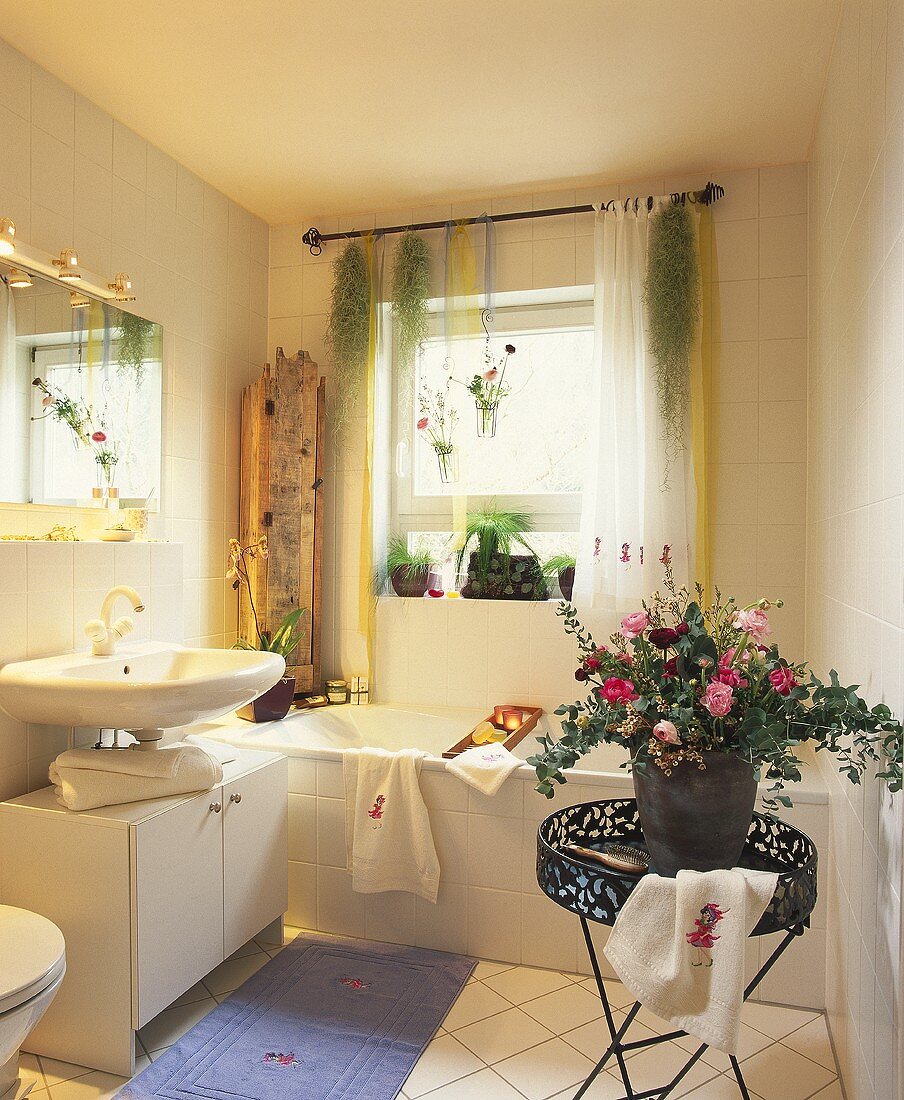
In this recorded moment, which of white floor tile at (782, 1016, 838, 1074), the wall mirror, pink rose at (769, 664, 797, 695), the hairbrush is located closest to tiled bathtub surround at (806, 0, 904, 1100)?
white floor tile at (782, 1016, 838, 1074)

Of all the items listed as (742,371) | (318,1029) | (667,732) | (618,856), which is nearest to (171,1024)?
(318,1029)

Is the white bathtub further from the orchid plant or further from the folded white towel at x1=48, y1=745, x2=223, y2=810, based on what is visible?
the orchid plant

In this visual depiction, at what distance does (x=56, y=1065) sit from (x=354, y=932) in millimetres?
874

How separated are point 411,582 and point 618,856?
1.93 metres

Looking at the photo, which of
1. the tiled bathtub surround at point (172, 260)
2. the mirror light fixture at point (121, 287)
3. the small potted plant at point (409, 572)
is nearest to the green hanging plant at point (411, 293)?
the tiled bathtub surround at point (172, 260)

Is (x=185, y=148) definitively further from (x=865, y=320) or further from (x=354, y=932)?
(x=354, y=932)

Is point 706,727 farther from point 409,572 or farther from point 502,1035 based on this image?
point 409,572

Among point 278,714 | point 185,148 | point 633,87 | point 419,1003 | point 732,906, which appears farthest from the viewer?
point 278,714

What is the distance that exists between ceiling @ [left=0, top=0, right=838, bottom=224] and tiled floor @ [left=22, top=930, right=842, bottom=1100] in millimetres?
2505

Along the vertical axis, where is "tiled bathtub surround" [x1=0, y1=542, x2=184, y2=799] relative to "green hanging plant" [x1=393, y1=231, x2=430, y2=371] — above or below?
below

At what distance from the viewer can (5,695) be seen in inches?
79.0

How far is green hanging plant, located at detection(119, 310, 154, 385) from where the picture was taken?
9.01ft

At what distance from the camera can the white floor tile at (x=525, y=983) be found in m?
2.31

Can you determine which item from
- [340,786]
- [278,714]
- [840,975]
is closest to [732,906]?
[840,975]
